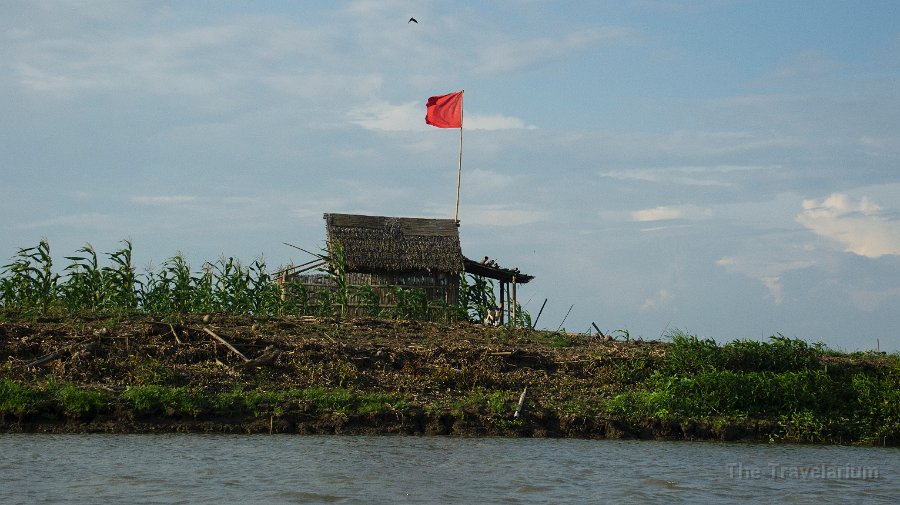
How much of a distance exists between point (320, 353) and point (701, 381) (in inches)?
231

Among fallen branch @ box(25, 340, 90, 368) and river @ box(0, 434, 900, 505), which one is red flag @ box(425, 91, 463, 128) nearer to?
fallen branch @ box(25, 340, 90, 368)

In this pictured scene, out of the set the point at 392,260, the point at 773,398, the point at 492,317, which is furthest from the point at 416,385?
the point at 392,260

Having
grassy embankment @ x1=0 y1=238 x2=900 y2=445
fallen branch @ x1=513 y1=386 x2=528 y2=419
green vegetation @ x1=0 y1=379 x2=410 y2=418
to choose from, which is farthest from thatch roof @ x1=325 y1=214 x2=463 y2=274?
fallen branch @ x1=513 y1=386 x2=528 y2=419

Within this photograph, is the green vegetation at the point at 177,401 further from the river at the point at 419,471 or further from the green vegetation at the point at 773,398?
the green vegetation at the point at 773,398

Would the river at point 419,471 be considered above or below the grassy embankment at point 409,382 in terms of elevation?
below

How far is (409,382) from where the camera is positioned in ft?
47.9

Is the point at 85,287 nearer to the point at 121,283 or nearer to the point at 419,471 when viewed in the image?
the point at 121,283

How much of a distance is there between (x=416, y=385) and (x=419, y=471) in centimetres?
437

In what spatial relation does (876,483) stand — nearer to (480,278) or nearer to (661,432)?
(661,432)

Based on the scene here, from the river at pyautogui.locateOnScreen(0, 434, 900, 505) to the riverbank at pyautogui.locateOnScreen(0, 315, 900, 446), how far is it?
65 centimetres

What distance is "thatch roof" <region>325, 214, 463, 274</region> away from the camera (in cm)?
2378

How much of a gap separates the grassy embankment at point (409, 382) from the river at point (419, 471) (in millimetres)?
647

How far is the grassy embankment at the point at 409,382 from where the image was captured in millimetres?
12758

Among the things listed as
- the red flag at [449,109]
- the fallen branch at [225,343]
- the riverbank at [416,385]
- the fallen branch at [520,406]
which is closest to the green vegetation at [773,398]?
the riverbank at [416,385]
